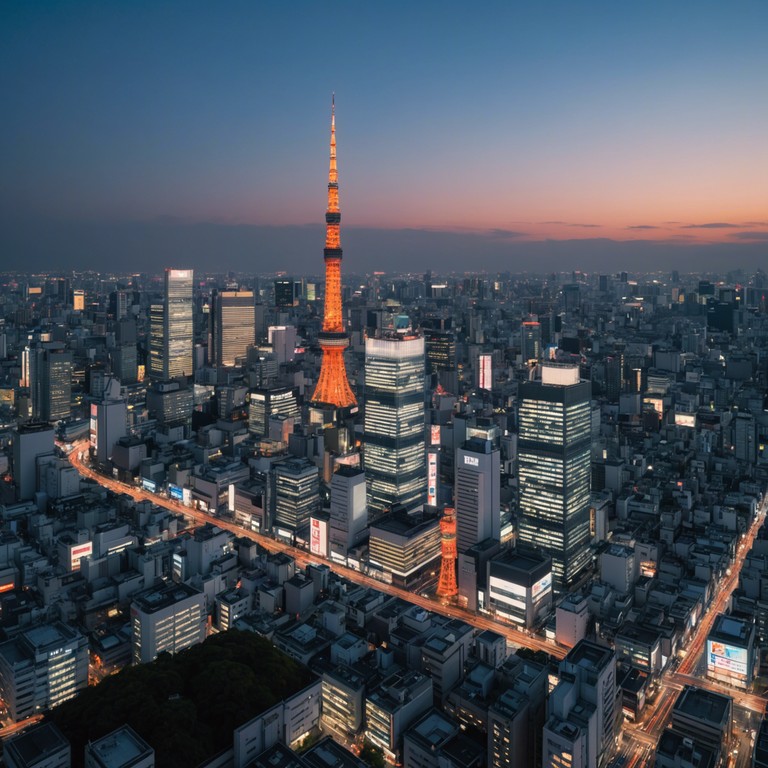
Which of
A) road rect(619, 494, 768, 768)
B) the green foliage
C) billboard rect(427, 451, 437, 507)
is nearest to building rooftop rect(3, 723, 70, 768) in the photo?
the green foliage

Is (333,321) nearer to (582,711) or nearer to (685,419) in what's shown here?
(685,419)

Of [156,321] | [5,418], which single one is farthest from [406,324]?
[156,321]

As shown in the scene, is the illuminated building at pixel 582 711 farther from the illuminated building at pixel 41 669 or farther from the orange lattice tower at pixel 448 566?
the illuminated building at pixel 41 669

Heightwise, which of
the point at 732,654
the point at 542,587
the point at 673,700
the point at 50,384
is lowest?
the point at 673,700

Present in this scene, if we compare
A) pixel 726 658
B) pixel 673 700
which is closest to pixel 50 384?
pixel 673 700

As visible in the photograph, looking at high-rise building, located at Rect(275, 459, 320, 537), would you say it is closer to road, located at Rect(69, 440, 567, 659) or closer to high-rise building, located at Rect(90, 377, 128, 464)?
road, located at Rect(69, 440, 567, 659)

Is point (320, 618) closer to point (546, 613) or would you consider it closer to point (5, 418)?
point (546, 613)

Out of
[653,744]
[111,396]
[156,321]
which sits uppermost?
[156,321]
